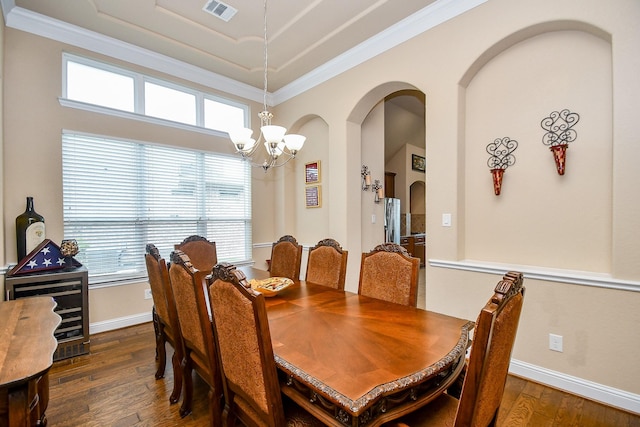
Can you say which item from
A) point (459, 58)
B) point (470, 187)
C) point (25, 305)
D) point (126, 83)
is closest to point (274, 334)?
point (25, 305)

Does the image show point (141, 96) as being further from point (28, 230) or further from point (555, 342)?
point (555, 342)

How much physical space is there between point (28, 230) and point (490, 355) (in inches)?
146

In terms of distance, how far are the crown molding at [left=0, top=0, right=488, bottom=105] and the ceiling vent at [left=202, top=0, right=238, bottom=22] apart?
1.17m

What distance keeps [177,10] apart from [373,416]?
3.52 meters

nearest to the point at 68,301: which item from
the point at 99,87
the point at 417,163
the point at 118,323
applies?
the point at 118,323

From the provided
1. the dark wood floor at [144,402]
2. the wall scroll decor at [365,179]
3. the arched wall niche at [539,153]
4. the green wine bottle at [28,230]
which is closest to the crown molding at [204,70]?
the arched wall niche at [539,153]

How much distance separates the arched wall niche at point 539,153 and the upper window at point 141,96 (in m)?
2.35

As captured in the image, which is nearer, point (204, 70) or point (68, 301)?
point (68, 301)

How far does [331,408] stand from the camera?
993 millimetres

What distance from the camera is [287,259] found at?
2936mm

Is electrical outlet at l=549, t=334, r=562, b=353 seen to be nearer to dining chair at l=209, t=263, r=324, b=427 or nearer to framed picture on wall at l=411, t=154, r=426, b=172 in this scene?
dining chair at l=209, t=263, r=324, b=427

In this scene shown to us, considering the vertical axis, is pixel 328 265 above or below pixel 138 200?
below

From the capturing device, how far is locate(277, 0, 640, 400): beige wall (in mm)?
1906

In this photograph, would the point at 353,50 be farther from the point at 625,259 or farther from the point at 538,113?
the point at 625,259
